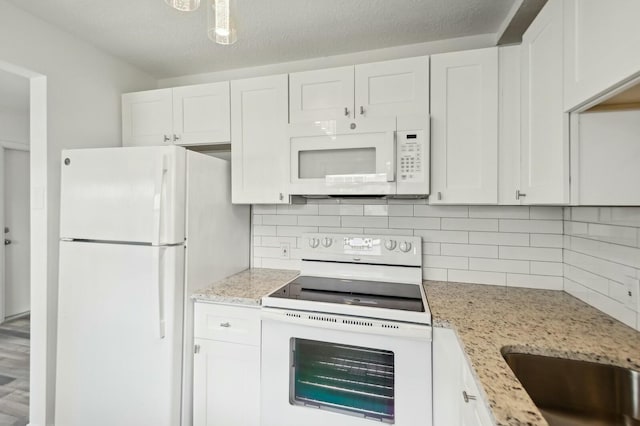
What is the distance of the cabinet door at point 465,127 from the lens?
166 cm

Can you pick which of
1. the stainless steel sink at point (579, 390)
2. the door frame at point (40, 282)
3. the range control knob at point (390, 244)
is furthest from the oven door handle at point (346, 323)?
the door frame at point (40, 282)

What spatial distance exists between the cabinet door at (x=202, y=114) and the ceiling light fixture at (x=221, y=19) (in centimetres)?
107

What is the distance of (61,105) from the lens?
1923 mm

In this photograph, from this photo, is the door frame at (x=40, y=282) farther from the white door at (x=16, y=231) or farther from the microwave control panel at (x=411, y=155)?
the white door at (x=16, y=231)

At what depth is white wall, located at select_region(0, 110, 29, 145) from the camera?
354 centimetres

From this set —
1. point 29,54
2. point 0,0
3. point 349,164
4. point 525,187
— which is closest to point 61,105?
point 29,54

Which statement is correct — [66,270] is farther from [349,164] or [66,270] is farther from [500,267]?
[500,267]

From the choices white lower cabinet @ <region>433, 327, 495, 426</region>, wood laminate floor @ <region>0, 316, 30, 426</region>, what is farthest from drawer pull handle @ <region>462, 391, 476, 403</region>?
wood laminate floor @ <region>0, 316, 30, 426</region>

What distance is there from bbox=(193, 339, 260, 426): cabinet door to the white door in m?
3.63

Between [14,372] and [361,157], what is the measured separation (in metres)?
3.39

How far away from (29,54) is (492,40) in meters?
2.74

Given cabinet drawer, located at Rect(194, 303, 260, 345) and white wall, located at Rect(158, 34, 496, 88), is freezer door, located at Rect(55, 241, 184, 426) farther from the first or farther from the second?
white wall, located at Rect(158, 34, 496, 88)

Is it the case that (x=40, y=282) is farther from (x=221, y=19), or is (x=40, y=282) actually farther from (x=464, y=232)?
(x=464, y=232)

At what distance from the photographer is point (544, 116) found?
1341 millimetres
